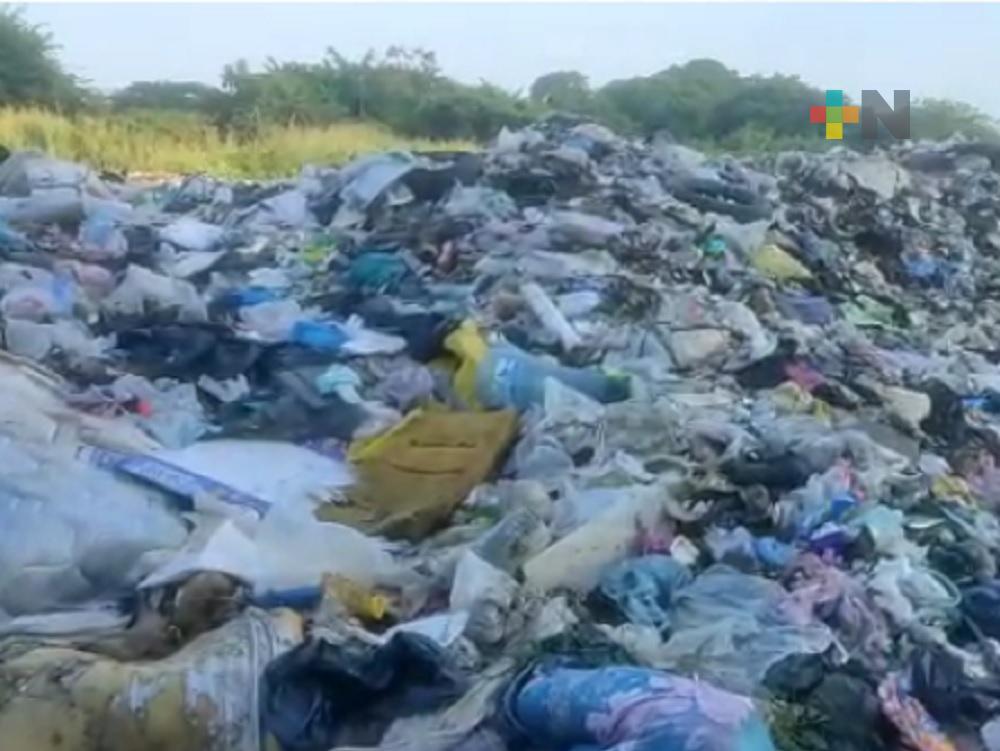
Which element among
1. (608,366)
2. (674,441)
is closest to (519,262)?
(608,366)

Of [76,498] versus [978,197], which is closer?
[76,498]

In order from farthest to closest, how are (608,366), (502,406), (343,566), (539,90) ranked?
(539,90), (608,366), (502,406), (343,566)

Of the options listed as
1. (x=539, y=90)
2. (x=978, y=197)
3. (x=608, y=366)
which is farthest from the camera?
(x=539, y=90)

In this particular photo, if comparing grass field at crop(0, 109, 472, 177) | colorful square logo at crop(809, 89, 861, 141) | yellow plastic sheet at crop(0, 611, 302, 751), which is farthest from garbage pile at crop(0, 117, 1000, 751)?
colorful square logo at crop(809, 89, 861, 141)

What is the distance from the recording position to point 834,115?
14.5 meters

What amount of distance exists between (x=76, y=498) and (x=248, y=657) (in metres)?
0.83

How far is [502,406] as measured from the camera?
3.98 metres

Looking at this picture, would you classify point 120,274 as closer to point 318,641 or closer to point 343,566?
point 343,566

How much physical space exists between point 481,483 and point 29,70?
45.6ft

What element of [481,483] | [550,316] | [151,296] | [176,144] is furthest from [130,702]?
[176,144]

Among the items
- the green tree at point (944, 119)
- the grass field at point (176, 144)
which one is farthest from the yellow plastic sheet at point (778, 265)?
the green tree at point (944, 119)

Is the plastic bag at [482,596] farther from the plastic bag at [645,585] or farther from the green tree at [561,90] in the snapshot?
the green tree at [561,90]

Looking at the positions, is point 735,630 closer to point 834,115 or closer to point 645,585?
point 645,585

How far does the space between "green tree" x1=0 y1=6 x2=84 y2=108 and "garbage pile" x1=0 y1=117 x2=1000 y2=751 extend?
993cm
